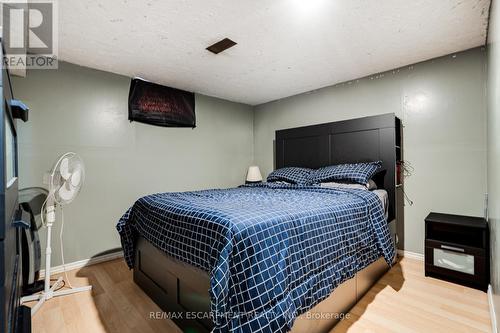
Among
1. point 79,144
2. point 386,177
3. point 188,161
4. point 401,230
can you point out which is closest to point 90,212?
point 79,144

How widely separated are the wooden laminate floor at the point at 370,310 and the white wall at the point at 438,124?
842 mm

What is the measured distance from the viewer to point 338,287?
1.62 m

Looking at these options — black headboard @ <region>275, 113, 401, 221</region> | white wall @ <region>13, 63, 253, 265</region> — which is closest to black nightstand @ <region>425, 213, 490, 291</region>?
black headboard @ <region>275, 113, 401, 221</region>

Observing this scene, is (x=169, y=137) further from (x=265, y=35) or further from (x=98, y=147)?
(x=265, y=35)

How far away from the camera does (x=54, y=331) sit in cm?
158

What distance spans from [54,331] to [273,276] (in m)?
1.57

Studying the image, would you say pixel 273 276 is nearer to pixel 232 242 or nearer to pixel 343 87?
pixel 232 242

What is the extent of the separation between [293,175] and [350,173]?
783mm

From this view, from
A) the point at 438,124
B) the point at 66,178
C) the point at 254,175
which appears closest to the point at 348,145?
the point at 438,124

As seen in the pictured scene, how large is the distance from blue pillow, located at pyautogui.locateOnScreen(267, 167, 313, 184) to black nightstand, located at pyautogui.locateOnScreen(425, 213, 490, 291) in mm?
1373

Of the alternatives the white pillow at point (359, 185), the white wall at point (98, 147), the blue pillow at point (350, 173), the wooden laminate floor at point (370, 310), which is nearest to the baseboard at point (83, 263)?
the white wall at point (98, 147)

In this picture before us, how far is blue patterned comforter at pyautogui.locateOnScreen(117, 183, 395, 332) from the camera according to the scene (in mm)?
1109

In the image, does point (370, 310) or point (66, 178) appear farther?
point (66, 178)

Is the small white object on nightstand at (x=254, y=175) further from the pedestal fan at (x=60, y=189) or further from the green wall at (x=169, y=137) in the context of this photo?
the pedestal fan at (x=60, y=189)
